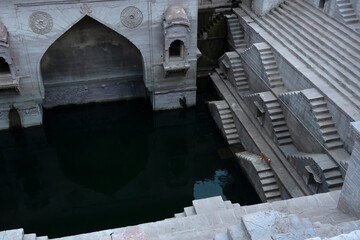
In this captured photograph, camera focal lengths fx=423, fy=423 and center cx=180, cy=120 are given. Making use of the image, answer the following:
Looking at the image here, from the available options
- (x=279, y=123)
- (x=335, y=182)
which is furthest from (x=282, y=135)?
(x=335, y=182)

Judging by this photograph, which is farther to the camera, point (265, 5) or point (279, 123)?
point (265, 5)

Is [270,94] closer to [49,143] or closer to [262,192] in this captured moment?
[262,192]

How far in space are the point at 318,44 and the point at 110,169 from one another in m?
7.27

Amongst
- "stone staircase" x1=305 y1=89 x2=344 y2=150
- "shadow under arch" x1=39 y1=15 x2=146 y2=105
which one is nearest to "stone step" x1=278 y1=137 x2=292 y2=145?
"stone staircase" x1=305 y1=89 x2=344 y2=150

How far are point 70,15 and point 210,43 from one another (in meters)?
5.83

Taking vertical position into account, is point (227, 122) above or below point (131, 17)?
→ below

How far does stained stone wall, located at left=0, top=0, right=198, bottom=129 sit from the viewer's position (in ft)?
40.9

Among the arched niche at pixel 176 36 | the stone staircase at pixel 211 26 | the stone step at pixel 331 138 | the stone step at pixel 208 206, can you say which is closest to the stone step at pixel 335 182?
the stone step at pixel 331 138

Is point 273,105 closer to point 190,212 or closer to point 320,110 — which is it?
point 320,110

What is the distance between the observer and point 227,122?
14.1 meters

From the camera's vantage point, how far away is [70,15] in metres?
12.7

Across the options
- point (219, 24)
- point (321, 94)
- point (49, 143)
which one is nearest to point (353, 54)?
point (321, 94)

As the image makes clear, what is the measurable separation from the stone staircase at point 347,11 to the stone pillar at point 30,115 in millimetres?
10012

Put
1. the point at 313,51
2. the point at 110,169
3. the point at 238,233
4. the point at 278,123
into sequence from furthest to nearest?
the point at 110,169, the point at 313,51, the point at 278,123, the point at 238,233
